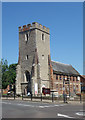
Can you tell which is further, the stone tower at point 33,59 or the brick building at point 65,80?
the brick building at point 65,80

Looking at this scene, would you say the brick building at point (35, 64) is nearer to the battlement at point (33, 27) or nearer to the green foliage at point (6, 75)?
the battlement at point (33, 27)

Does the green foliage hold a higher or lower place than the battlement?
lower

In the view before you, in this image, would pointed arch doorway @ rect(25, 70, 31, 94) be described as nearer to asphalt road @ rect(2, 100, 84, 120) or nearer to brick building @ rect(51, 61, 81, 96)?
brick building @ rect(51, 61, 81, 96)

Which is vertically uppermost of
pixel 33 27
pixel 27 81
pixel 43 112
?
pixel 33 27

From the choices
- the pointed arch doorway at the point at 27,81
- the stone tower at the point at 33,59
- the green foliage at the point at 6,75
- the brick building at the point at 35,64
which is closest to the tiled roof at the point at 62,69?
the brick building at the point at 35,64

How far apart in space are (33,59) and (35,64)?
1538mm

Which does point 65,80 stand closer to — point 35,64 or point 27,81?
point 27,81

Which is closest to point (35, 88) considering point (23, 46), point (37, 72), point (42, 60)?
point (37, 72)

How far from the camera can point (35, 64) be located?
43000 millimetres

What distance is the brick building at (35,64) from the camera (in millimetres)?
42875

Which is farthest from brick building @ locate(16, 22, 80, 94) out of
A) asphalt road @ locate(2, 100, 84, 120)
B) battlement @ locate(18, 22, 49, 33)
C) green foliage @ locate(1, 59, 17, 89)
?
asphalt road @ locate(2, 100, 84, 120)

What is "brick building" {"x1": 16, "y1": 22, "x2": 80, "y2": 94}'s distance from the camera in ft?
141

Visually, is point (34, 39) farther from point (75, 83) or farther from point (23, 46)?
point (75, 83)

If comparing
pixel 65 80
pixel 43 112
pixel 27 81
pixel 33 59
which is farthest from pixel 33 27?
pixel 43 112
